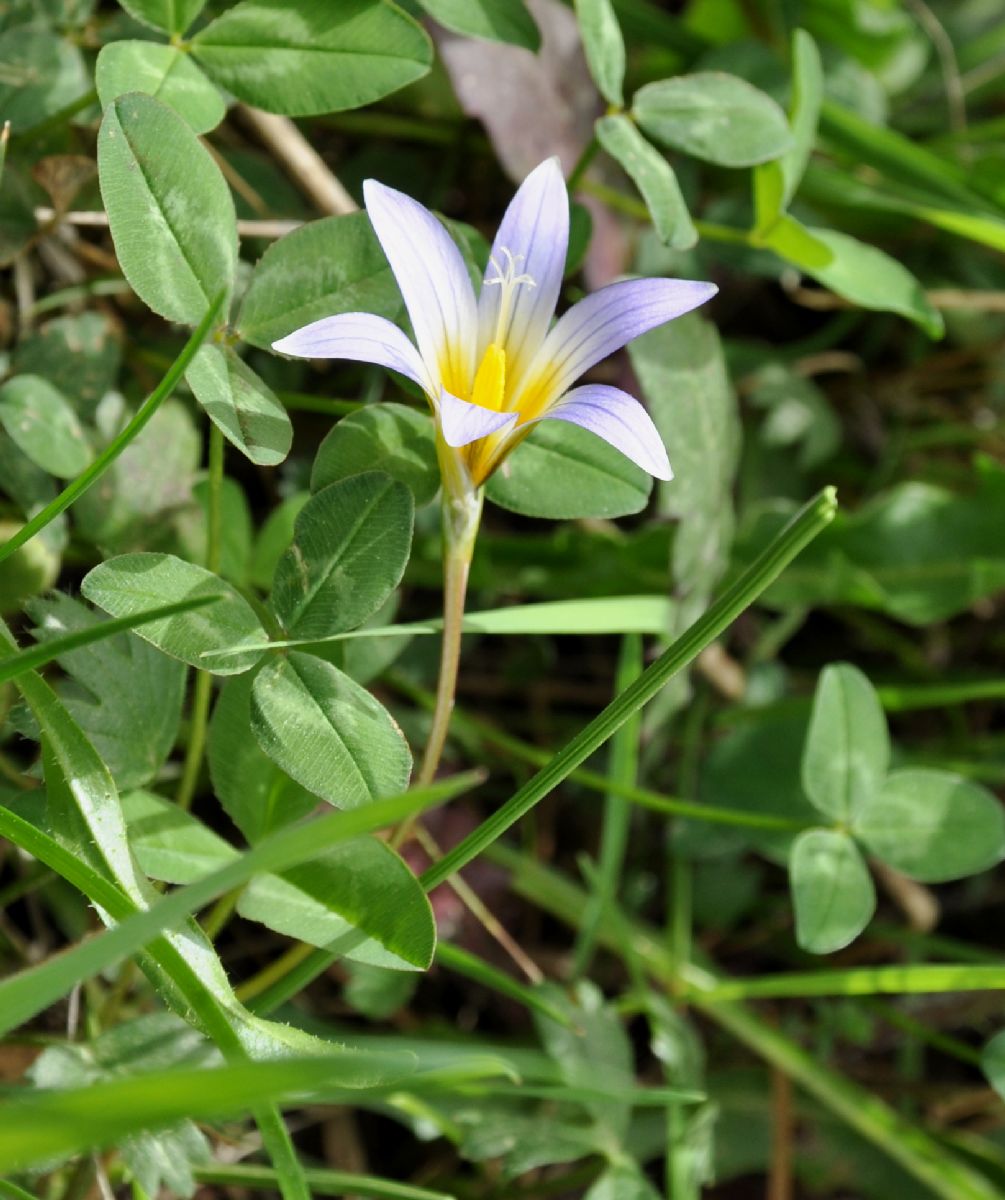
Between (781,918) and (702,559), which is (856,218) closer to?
(702,559)

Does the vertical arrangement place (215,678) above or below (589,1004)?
above

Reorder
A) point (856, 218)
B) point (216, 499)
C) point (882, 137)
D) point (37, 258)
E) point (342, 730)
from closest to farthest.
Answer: point (342, 730), point (216, 499), point (37, 258), point (882, 137), point (856, 218)

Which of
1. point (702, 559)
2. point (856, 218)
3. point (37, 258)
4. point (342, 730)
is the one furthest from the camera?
point (856, 218)

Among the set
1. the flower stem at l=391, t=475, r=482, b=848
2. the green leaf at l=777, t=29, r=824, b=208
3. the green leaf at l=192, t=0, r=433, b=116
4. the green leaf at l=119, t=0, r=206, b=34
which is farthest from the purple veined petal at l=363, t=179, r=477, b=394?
the green leaf at l=777, t=29, r=824, b=208

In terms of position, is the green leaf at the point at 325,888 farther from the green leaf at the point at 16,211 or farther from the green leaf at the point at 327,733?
the green leaf at the point at 16,211

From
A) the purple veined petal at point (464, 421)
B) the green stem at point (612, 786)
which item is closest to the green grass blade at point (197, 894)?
the purple veined petal at point (464, 421)

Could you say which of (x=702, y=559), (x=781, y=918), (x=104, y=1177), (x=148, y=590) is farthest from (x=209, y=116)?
(x=781, y=918)

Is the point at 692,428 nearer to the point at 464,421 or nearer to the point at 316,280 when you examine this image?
the point at 316,280
